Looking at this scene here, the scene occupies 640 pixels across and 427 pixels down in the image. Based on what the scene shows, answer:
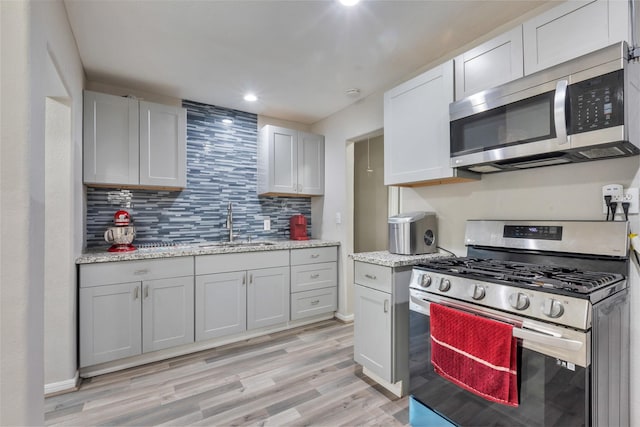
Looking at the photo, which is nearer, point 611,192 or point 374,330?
point 611,192

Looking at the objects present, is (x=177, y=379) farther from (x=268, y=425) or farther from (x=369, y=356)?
(x=369, y=356)

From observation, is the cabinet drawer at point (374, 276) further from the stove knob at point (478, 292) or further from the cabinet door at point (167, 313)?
the cabinet door at point (167, 313)

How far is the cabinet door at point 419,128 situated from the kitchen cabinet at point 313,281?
1354 mm

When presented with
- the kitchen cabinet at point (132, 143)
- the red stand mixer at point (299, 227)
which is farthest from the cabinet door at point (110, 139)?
the red stand mixer at point (299, 227)

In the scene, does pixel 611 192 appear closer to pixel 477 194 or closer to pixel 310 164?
pixel 477 194

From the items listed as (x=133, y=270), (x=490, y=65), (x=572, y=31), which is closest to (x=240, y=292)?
(x=133, y=270)

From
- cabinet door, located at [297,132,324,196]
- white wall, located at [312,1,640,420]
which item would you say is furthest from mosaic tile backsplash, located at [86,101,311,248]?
white wall, located at [312,1,640,420]

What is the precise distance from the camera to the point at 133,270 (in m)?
2.42

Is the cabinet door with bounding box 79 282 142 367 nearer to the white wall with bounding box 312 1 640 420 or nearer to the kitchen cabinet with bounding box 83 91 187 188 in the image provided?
the kitchen cabinet with bounding box 83 91 187 188

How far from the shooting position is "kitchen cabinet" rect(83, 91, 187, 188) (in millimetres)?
2498

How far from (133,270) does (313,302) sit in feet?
5.80

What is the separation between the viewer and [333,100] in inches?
125

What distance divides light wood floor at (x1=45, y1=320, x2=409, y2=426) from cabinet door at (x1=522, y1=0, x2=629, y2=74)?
6.92ft

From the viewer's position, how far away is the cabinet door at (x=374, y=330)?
6.48 ft
